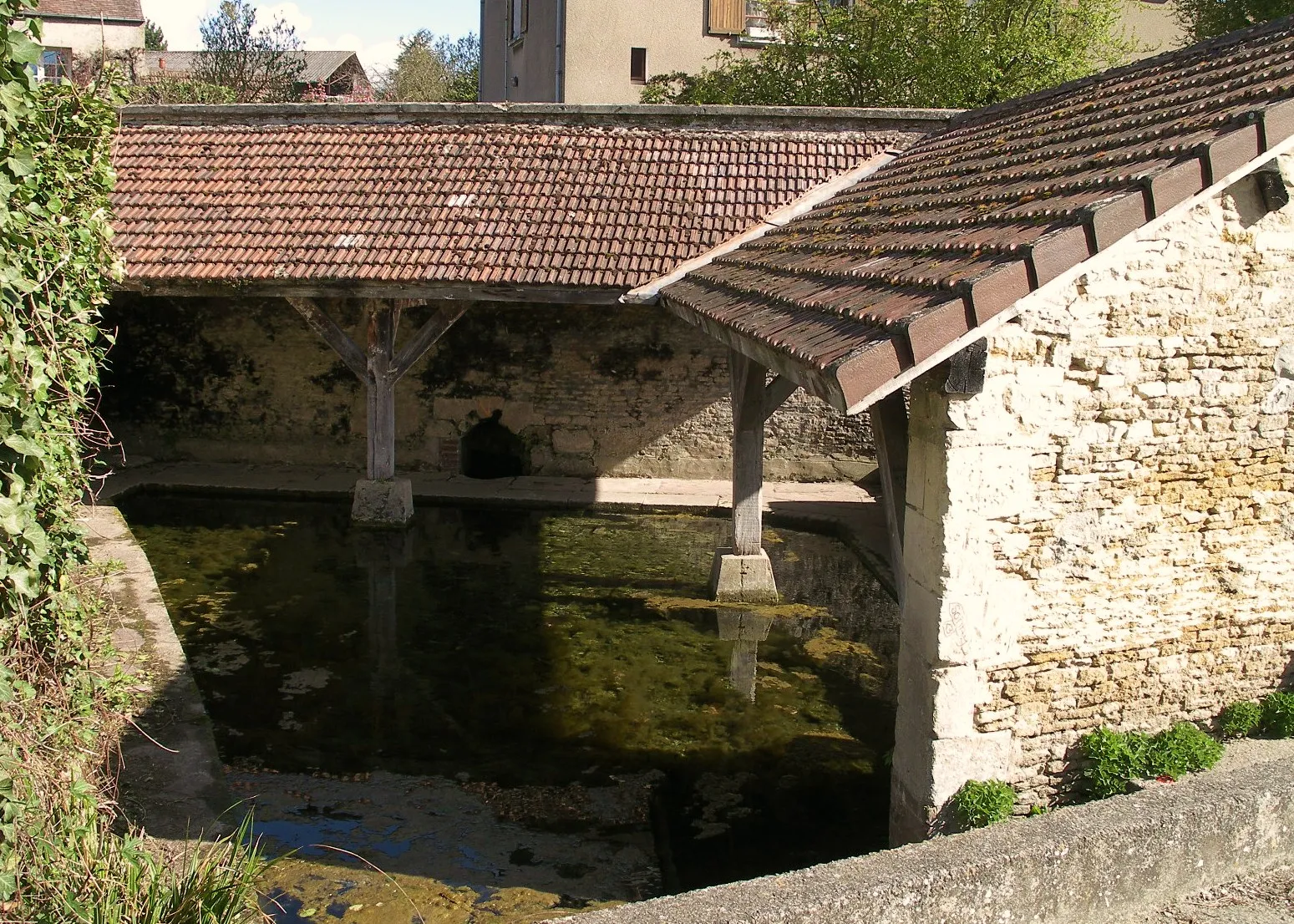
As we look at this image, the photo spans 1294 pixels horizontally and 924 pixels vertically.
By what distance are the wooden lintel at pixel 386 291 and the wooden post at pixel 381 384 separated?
609mm

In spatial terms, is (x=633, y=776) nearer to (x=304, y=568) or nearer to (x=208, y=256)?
(x=304, y=568)

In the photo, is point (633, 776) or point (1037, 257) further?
point (633, 776)

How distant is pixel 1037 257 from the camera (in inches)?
160

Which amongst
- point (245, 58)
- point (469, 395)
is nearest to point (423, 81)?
point (245, 58)

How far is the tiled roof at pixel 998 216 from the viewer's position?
4.04 m

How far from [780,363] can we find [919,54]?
1252 cm

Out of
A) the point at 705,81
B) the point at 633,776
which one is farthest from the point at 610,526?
the point at 705,81

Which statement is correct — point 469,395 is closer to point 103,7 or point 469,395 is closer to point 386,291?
point 386,291

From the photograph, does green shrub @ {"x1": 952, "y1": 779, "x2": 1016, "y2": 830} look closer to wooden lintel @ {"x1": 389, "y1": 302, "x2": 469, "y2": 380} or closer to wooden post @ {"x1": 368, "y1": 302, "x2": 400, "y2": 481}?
wooden lintel @ {"x1": 389, "y1": 302, "x2": 469, "y2": 380}

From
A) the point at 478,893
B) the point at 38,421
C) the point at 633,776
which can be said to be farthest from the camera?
the point at 633,776

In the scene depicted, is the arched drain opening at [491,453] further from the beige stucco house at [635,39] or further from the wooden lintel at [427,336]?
the beige stucco house at [635,39]

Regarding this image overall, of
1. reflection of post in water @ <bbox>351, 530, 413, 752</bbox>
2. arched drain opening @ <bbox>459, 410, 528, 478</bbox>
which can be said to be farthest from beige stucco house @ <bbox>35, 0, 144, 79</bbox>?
reflection of post in water @ <bbox>351, 530, 413, 752</bbox>

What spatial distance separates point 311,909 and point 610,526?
6.69m

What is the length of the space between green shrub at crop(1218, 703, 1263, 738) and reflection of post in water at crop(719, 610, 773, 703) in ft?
9.03
